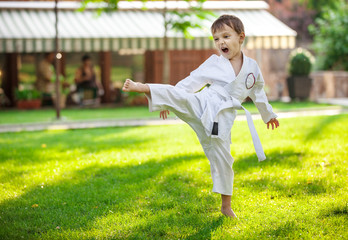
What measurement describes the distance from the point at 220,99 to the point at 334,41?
19824mm

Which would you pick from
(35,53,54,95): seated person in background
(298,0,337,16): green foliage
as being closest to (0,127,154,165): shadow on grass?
(35,53,54,95): seated person in background

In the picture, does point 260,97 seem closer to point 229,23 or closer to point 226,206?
point 229,23

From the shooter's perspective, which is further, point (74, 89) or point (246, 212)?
point (74, 89)

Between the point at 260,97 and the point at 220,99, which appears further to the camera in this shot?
the point at 260,97

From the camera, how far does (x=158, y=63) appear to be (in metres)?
18.5

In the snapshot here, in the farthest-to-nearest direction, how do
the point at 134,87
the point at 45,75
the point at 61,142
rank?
the point at 45,75 < the point at 61,142 < the point at 134,87

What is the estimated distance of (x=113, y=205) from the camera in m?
4.24

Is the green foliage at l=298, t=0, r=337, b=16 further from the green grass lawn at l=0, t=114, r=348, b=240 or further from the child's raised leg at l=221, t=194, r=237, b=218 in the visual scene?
the child's raised leg at l=221, t=194, r=237, b=218

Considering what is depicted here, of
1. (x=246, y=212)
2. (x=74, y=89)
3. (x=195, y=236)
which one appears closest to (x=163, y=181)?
(x=246, y=212)

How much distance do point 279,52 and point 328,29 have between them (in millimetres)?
5128

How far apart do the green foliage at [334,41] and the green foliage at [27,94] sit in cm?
1269

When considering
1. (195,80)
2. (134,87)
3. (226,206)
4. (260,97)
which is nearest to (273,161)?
(260,97)

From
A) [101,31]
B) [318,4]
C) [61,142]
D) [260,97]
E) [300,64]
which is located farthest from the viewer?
[318,4]

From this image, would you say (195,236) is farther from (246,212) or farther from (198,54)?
(198,54)
